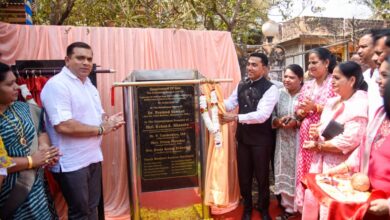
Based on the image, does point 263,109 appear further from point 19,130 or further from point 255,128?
point 19,130

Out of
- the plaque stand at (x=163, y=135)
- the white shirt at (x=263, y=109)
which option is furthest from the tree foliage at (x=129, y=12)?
the white shirt at (x=263, y=109)

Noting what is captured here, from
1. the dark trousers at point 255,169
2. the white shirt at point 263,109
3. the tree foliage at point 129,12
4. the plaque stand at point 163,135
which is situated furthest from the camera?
the tree foliage at point 129,12

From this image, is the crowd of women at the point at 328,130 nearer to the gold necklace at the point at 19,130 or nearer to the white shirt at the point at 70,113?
the white shirt at the point at 70,113

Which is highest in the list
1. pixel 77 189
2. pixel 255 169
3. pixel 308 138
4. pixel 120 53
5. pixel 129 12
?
pixel 129 12

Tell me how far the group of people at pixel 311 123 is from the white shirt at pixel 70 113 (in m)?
1.44

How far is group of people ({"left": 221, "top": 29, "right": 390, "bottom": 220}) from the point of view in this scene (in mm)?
2189

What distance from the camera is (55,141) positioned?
2449 millimetres

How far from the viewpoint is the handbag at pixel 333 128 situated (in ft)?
8.22

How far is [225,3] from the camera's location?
7066 millimetres

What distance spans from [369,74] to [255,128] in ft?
3.94

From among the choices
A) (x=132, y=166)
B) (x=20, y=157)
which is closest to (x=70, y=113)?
(x=20, y=157)

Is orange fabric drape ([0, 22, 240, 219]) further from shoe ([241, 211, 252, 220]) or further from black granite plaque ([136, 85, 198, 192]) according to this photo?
shoe ([241, 211, 252, 220])

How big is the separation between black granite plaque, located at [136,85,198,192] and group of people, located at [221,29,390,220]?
49 cm

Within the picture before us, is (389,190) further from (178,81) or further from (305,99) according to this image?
(178,81)
